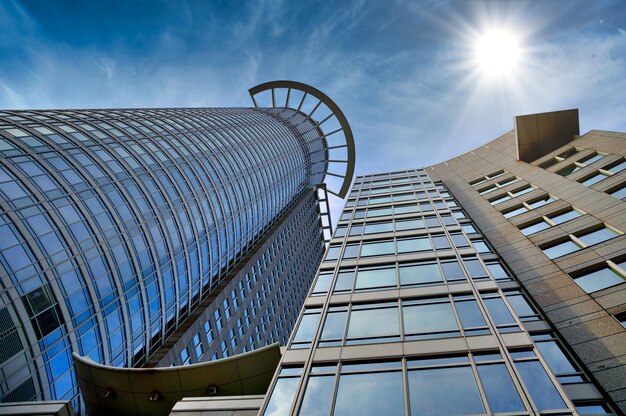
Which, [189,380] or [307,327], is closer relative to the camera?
[307,327]

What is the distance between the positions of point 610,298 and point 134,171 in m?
31.7

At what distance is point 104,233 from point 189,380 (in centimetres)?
1449

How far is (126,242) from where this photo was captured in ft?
92.0

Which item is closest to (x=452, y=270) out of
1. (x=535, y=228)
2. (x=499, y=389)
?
(x=499, y=389)

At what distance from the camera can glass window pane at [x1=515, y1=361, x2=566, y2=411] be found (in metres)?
9.76

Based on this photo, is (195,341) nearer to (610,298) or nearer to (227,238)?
(227,238)

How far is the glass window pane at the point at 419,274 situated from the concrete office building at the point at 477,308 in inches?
3.5

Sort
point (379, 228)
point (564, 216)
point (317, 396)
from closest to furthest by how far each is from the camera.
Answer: point (317, 396)
point (564, 216)
point (379, 228)

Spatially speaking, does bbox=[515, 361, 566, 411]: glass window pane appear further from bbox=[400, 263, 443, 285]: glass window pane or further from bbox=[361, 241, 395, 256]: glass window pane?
bbox=[361, 241, 395, 256]: glass window pane

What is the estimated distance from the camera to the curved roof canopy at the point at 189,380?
1584 centimetres

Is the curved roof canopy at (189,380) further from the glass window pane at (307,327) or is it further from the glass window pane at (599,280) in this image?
the glass window pane at (599,280)

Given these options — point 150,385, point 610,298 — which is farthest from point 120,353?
point 610,298

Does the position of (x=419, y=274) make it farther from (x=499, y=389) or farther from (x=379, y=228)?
(x=499, y=389)

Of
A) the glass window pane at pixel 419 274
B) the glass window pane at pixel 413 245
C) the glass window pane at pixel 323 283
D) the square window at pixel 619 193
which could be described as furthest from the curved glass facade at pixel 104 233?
the square window at pixel 619 193
